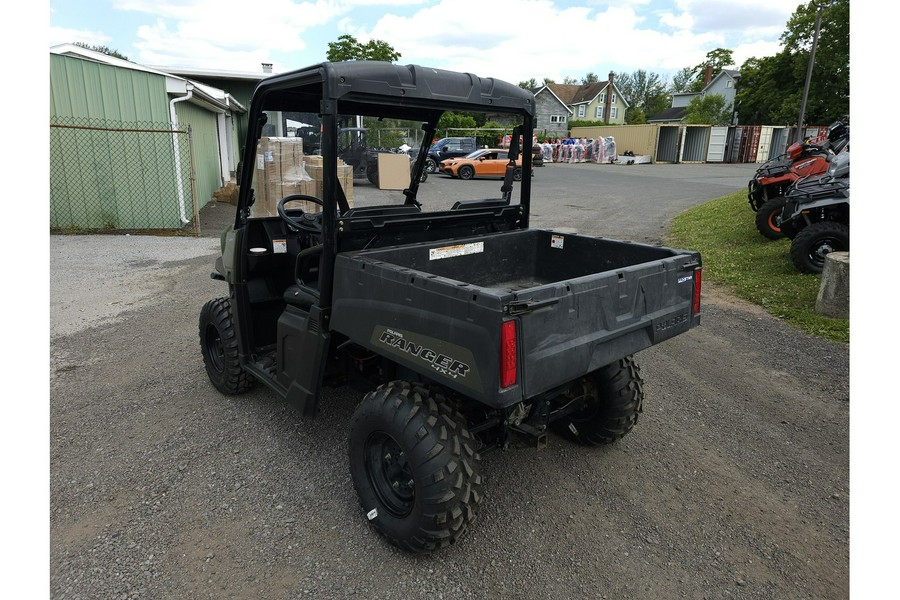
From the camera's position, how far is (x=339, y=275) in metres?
2.85

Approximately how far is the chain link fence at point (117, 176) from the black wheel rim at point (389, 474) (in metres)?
9.09

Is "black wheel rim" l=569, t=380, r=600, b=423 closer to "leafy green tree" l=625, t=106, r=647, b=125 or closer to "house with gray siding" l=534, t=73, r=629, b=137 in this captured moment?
"house with gray siding" l=534, t=73, r=629, b=137

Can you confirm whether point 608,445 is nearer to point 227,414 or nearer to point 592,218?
point 227,414

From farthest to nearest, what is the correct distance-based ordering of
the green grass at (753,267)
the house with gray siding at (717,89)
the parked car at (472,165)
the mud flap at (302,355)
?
the house with gray siding at (717,89), the parked car at (472,165), the green grass at (753,267), the mud flap at (302,355)

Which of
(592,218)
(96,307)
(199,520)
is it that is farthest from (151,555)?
(592,218)

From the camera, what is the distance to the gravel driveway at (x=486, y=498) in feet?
8.27

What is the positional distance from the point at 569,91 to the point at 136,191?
6613cm

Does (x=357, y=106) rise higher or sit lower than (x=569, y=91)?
lower

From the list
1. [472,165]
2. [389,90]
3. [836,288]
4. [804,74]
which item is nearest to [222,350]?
[389,90]

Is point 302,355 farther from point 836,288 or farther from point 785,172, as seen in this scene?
point 785,172

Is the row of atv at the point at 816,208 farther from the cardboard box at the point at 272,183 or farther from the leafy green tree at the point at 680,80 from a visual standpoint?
the leafy green tree at the point at 680,80

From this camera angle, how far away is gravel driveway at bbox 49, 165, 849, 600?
2.52 m

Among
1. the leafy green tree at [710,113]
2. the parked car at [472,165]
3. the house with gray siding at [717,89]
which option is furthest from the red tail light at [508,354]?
the house with gray siding at [717,89]

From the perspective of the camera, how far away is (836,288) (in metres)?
5.90
